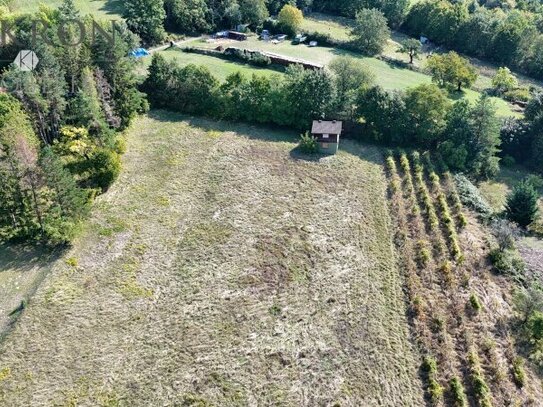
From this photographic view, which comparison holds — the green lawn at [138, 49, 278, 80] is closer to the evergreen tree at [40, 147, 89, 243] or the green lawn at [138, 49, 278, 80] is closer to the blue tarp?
the blue tarp

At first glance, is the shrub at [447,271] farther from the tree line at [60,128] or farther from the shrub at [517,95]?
the shrub at [517,95]

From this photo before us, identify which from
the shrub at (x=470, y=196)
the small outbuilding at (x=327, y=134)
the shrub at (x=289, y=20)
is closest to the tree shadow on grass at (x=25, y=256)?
the small outbuilding at (x=327, y=134)

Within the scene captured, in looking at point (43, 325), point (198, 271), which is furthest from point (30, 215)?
point (198, 271)

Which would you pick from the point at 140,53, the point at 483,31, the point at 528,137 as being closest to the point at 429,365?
the point at 528,137

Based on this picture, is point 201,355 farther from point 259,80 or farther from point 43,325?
point 259,80

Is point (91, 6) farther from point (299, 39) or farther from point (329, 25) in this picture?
point (329, 25)

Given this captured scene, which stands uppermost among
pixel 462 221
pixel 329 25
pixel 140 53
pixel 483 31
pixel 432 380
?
pixel 483 31

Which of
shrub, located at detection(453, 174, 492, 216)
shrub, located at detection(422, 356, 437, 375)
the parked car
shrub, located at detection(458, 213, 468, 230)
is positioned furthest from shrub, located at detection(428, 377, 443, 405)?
the parked car
